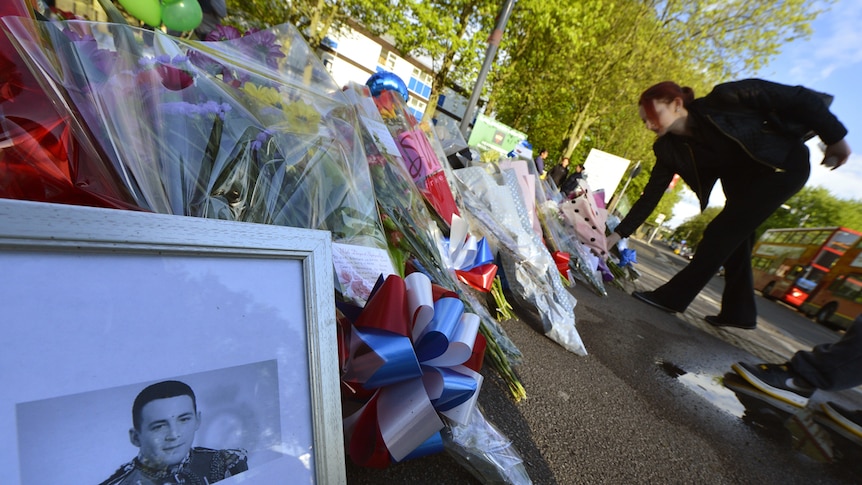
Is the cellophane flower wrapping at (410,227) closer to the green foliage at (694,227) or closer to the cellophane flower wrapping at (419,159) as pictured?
the cellophane flower wrapping at (419,159)

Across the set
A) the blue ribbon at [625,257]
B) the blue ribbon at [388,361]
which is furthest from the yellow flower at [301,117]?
the blue ribbon at [625,257]

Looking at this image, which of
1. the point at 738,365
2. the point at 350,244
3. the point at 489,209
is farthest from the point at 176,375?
the point at 738,365

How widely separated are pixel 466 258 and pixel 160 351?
1697mm

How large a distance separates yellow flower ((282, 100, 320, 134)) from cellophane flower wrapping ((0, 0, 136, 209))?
55cm

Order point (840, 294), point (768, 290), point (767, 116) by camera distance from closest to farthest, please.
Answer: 1. point (767, 116)
2. point (840, 294)
3. point (768, 290)

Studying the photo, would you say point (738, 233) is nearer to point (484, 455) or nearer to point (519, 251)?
point (519, 251)

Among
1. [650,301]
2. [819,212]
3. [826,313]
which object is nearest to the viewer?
[650,301]

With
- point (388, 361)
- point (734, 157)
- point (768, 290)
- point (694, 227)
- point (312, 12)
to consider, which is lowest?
point (694, 227)

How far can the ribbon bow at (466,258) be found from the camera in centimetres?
206

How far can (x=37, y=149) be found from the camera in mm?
707

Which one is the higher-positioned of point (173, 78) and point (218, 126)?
point (173, 78)

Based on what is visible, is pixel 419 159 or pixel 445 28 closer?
pixel 419 159

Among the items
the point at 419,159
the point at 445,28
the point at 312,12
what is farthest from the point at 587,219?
the point at 312,12

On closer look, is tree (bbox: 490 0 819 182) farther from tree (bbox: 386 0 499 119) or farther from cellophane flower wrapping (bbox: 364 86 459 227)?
cellophane flower wrapping (bbox: 364 86 459 227)
